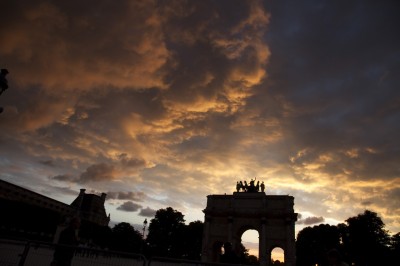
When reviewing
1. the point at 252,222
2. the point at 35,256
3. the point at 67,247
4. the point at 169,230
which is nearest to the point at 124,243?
the point at 169,230

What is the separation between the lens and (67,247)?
8781 mm

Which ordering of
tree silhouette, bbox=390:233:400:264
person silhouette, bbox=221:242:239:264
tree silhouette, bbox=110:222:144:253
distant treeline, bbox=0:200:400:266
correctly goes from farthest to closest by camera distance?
tree silhouette, bbox=110:222:144:253 → tree silhouette, bbox=390:233:400:264 → distant treeline, bbox=0:200:400:266 → person silhouette, bbox=221:242:239:264

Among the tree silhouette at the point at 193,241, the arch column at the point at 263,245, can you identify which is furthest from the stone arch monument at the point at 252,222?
the tree silhouette at the point at 193,241

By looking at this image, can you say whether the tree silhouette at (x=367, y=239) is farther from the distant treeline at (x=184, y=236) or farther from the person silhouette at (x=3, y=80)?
the person silhouette at (x=3, y=80)

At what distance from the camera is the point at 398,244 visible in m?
50.7

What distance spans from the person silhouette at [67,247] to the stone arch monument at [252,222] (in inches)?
1412

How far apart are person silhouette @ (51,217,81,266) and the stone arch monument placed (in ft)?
118

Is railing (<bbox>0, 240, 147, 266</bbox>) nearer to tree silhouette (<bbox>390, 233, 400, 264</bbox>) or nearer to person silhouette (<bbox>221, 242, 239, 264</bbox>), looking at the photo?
person silhouette (<bbox>221, 242, 239, 264</bbox>)

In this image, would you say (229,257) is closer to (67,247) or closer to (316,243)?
(67,247)

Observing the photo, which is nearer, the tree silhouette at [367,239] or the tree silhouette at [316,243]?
the tree silhouette at [367,239]

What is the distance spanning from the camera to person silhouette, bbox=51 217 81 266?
28.7ft

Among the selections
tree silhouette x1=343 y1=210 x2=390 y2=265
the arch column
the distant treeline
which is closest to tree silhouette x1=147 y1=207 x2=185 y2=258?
the distant treeline

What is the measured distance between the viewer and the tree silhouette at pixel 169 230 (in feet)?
253

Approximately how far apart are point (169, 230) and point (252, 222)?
145 ft
